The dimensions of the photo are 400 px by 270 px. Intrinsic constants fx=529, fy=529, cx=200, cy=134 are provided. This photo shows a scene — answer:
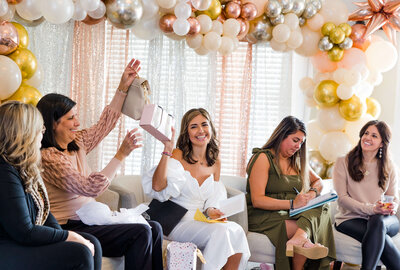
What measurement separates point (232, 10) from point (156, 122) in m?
1.63

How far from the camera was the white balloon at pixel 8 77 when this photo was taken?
3438 millimetres

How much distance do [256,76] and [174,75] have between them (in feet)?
2.73

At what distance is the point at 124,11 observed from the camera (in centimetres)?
373

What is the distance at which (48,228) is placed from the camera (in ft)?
7.63

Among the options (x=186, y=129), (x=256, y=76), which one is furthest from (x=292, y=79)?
(x=186, y=129)

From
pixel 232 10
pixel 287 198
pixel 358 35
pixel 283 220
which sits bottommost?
pixel 283 220

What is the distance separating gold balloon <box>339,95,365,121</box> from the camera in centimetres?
468

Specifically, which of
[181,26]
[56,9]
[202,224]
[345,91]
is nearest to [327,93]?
[345,91]

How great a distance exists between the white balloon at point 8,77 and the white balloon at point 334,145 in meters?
2.72

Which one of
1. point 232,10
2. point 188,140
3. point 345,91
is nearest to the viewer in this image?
point 188,140

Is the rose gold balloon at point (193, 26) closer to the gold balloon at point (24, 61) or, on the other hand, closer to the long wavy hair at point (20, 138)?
the gold balloon at point (24, 61)

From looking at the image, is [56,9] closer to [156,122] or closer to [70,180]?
[156,122]

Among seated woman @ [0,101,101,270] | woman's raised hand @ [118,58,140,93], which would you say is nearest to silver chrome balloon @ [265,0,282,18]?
woman's raised hand @ [118,58,140,93]

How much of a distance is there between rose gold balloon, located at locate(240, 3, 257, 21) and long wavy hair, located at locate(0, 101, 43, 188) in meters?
2.45
